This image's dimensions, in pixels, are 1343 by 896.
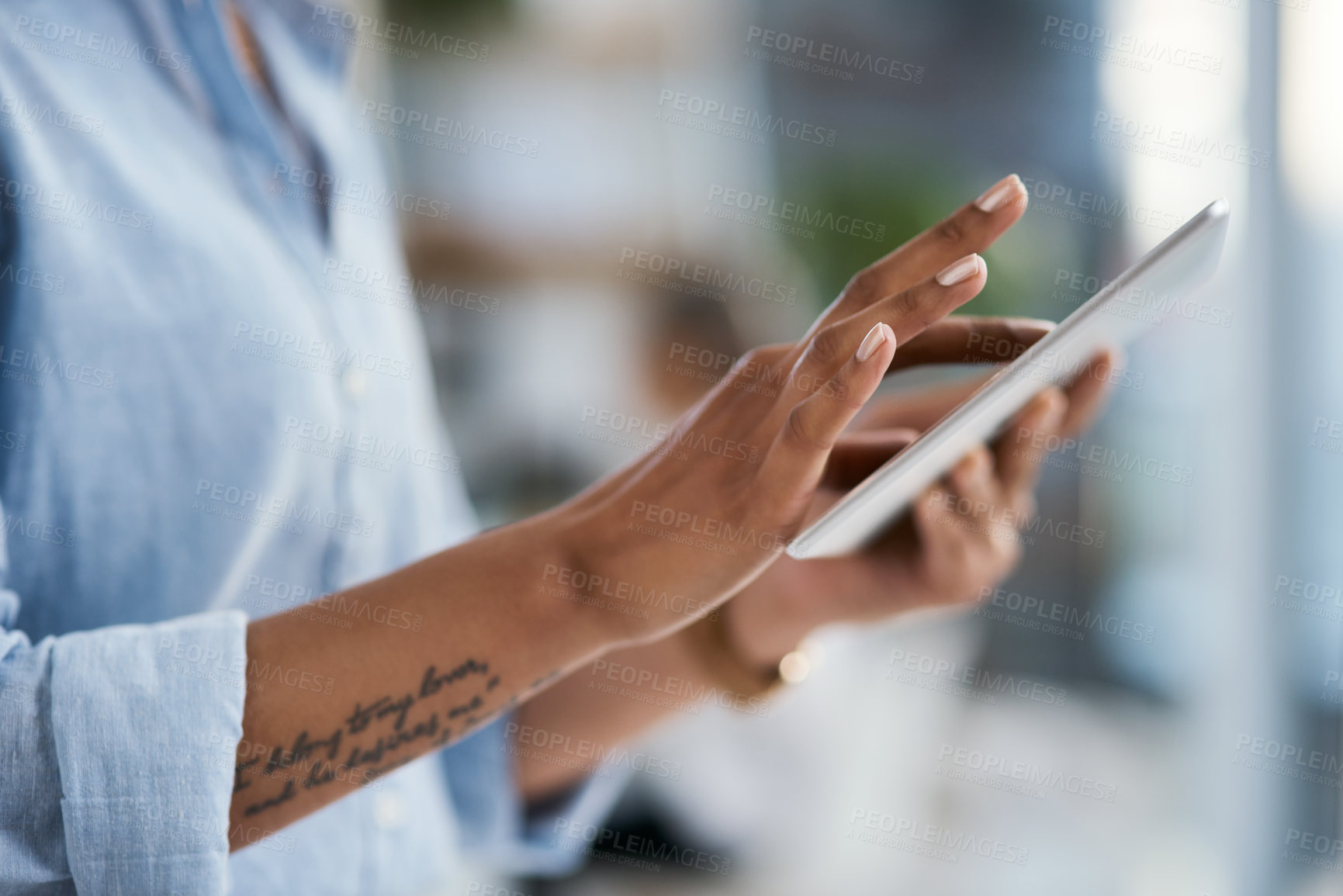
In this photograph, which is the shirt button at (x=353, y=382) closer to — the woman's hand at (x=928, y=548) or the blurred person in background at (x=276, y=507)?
the blurred person in background at (x=276, y=507)

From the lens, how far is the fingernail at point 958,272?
42 cm

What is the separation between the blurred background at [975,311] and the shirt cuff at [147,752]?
2.24ft

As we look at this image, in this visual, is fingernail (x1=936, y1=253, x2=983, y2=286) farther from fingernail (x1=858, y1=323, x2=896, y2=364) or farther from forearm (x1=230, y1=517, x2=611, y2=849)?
forearm (x1=230, y1=517, x2=611, y2=849)

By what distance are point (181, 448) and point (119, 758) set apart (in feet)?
0.70

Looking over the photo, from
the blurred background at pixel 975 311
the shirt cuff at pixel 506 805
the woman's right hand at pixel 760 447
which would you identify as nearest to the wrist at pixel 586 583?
the woman's right hand at pixel 760 447

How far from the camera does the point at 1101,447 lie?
1.57 metres

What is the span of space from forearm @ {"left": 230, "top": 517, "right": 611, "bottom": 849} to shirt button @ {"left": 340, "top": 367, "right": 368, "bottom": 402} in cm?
25

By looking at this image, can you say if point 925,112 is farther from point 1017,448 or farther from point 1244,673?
point 1017,448

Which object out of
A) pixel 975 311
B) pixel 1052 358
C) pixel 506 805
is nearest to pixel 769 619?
pixel 506 805

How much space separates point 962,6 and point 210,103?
1.39 m

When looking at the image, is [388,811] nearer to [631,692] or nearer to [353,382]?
[631,692]

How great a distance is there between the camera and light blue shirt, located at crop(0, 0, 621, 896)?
0.42 m

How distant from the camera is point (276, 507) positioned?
62 centimetres

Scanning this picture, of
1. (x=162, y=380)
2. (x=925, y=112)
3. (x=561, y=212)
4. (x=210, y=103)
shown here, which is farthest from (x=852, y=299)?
(x=561, y=212)
